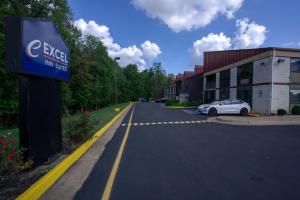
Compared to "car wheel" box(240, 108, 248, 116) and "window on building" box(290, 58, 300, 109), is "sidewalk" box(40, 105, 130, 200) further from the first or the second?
"window on building" box(290, 58, 300, 109)

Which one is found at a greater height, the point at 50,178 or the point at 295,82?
the point at 295,82

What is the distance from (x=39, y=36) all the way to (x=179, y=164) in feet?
15.8

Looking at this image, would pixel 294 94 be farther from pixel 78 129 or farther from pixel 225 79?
pixel 78 129

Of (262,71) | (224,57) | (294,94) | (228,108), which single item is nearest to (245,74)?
(262,71)

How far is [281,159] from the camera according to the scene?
6.76 meters

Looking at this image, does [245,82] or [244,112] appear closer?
[244,112]

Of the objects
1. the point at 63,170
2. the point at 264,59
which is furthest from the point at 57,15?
the point at 63,170

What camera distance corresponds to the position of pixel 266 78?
22.2m

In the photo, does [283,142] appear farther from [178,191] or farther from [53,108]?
[53,108]

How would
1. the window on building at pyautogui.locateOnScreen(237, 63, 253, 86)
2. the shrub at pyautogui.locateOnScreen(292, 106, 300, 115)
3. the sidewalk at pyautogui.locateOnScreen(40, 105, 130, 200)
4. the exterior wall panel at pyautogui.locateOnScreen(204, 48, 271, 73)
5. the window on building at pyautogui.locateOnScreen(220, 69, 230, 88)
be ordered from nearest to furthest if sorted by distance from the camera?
the sidewalk at pyautogui.locateOnScreen(40, 105, 130, 200) → the shrub at pyautogui.locateOnScreen(292, 106, 300, 115) → the window on building at pyautogui.locateOnScreen(237, 63, 253, 86) → the exterior wall panel at pyautogui.locateOnScreen(204, 48, 271, 73) → the window on building at pyautogui.locateOnScreen(220, 69, 230, 88)

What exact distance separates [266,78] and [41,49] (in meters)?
21.5

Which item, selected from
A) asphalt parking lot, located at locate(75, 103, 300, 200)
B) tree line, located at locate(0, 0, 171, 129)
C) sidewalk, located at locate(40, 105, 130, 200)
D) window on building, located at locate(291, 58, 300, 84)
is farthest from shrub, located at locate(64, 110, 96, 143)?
window on building, located at locate(291, 58, 300, 84)

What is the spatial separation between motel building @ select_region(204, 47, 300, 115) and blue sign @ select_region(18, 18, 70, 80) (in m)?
20.1

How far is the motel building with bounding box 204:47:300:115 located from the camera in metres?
21.5
